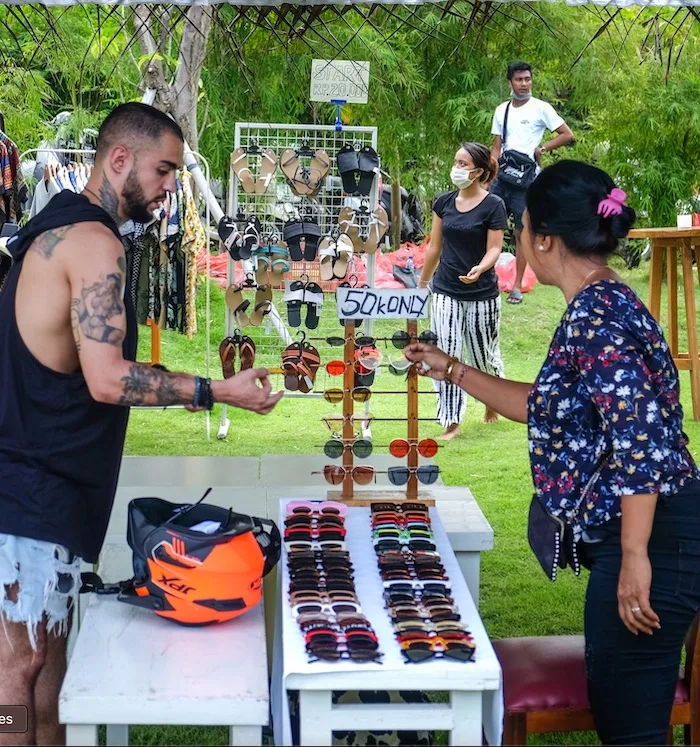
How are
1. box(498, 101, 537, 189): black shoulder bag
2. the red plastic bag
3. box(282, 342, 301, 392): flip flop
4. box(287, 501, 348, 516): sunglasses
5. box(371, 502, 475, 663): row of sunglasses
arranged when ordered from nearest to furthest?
box(371, 502, 475, 663): row of sunglasses < box(287, 501, 348, 516): sunglasses < box(282, 342, 301, 392): flip flop < box(498, 101, 537, 189): black shoulder bag < the red plastic bag

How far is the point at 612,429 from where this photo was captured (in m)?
2.12

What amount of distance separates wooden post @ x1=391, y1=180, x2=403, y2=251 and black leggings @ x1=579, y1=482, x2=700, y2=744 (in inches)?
367

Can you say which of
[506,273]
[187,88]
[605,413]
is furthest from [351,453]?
[506,273]

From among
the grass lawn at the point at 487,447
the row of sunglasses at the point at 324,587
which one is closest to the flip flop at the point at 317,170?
the grass lawn at the point at 487,447

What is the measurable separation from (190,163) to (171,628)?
4.20 m

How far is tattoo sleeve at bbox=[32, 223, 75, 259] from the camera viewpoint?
2.26 meters

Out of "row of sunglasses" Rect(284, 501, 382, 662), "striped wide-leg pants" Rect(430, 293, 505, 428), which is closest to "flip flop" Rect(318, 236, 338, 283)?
"striped wide-leg pants" Rect(430, 293, 505, 428)

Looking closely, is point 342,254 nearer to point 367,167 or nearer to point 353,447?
point 367,167

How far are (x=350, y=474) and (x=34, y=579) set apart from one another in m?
1.20

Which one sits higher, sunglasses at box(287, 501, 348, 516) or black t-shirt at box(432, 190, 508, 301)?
black t-shirt at box(432, 190, 508, 301)

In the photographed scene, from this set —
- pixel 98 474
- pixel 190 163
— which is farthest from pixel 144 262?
pixel 98 474

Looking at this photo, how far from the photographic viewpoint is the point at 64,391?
232 centimetres

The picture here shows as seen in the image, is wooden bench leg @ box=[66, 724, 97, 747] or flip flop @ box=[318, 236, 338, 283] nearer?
wooden bench leg @ box=[66, 724, 97, 747]

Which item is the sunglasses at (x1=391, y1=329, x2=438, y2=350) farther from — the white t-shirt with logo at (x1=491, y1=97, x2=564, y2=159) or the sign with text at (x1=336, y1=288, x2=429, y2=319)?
the white t-shirt with logo at (x1=491, y1=97, x2=564, y2=159)
